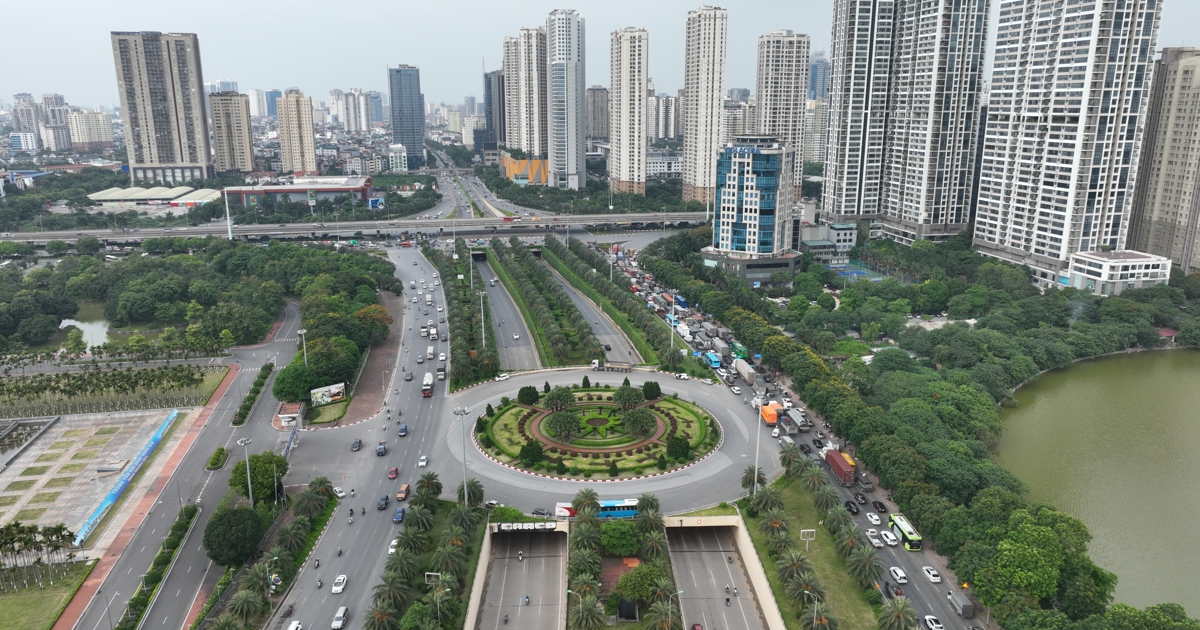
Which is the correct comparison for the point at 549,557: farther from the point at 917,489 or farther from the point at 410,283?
the point at 410,283

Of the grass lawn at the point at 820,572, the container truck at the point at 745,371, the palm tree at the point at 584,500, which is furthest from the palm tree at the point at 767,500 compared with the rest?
the container truck at the point at 745,371

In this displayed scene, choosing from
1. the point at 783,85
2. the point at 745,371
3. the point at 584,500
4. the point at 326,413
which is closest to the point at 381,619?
the point at 584,500

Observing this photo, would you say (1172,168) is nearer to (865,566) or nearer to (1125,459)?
(1125,459)

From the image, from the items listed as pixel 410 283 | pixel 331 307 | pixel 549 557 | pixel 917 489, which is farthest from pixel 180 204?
pixel 917 489

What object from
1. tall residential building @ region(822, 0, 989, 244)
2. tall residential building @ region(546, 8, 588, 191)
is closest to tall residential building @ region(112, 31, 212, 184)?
tall residential building @ region(546, 8, 588, 191)

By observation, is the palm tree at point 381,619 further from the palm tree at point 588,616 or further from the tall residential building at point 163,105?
the tall residential building at point 163,105
